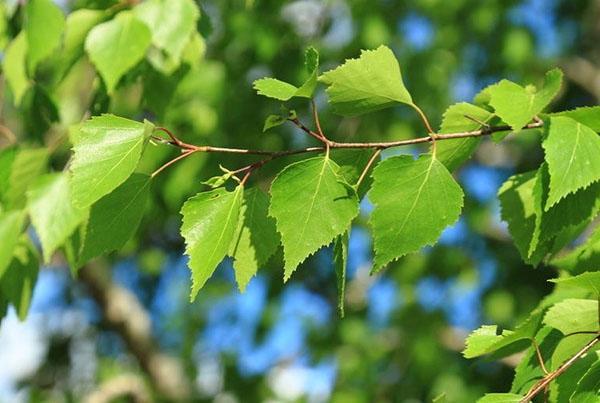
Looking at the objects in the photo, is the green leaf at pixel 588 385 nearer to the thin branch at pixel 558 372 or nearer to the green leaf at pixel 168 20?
the thin branch at pixel 558 372

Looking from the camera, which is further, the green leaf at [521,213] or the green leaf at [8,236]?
the green leaf at [8,236]

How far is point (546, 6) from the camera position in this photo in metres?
6.04

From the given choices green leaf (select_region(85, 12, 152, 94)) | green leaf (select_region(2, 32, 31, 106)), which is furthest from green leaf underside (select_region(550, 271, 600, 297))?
green leaf (select_region(2, 32, 31, 106))

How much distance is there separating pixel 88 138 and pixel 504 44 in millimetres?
4096

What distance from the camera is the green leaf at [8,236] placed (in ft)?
4.86

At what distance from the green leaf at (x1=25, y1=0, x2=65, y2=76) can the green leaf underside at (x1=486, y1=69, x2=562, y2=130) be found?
0.75 meters

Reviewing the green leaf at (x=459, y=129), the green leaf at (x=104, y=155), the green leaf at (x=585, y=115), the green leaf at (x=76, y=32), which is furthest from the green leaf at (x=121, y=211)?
Answer: the green leaf at (x=76, y=32)

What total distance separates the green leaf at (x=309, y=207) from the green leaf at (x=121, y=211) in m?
0.17

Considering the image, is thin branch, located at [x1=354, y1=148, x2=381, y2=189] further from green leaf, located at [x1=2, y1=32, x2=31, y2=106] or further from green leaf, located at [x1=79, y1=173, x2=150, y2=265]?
green leaf, located at [x1=2, y1=32, x2=31, y2=106]

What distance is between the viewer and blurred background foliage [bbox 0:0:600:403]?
3.71m

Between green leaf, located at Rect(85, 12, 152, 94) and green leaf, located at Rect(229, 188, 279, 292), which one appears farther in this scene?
green leaf, located at Rect(85, 12, 152, 94)

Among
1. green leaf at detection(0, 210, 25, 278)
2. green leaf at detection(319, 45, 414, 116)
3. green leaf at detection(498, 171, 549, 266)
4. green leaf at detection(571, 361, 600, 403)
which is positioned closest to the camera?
green leaf at detection(571, 361, 600, 403)

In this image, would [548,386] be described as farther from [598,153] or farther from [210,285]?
[210,285]

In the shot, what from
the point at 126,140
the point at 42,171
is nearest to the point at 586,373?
the point at 126,140
